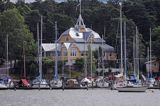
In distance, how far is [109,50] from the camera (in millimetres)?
167125

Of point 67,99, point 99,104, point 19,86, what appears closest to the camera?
point 99,104

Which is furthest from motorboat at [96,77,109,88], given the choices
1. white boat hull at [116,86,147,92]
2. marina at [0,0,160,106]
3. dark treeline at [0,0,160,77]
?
dark treeline at [0,0,160,77]

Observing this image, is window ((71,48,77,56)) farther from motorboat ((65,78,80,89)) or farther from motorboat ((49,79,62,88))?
motorboat ((65,78,80,89))

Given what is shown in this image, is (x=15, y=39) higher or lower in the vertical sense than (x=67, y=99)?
higher

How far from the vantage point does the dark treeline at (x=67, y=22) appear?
5591 inches

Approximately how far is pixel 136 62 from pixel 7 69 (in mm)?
26883

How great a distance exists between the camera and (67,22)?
623 feet

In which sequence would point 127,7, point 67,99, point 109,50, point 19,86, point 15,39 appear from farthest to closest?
point 127,7 < point 109,50 < point 15,39 < point 19,86 < point 67,99

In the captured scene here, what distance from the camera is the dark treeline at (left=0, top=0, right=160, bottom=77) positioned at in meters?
142

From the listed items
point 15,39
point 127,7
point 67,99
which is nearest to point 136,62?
point 15,39

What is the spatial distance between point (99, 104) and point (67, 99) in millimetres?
9894

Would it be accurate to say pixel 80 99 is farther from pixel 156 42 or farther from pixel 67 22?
pixel 67 22

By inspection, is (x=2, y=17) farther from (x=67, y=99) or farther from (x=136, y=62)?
(x=67, y=99)

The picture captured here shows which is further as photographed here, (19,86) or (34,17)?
(34,17)
